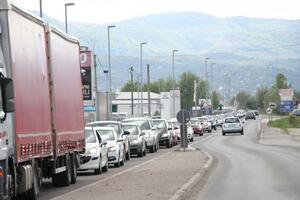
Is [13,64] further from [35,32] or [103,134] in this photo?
[103,134]

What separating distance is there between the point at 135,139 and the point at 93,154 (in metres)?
12.8

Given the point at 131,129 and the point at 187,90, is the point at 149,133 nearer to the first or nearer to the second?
the point at 131,129

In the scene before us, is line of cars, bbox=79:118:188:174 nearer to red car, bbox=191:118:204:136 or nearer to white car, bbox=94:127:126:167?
white car, bbox=94:127:126:167

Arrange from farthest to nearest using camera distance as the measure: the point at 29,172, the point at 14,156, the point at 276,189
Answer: the point at 276,189 < the point at 29,172 < the point at 14,156

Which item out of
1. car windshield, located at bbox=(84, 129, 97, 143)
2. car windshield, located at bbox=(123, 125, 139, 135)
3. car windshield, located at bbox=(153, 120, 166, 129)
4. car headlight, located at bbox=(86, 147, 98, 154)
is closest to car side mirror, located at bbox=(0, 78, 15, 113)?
car headlight, located at bbox=(86, 147, 98, 154)

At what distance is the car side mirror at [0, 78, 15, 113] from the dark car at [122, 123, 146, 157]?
2617cm

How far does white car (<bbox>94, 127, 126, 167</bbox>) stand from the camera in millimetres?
30625

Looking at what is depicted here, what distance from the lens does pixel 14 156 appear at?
14.2m

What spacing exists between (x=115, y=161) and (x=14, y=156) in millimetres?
16601

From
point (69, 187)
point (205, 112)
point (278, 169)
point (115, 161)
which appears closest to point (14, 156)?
point (69, 187)

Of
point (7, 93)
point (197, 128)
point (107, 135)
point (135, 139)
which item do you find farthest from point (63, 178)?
point (197, 128)

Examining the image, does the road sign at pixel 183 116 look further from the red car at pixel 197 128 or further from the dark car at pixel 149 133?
the red car at pixel 197 128

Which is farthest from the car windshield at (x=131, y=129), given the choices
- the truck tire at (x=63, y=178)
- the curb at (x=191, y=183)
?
the truck tire at (x=63, y=178)

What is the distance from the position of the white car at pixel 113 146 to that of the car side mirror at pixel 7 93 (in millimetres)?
17979
